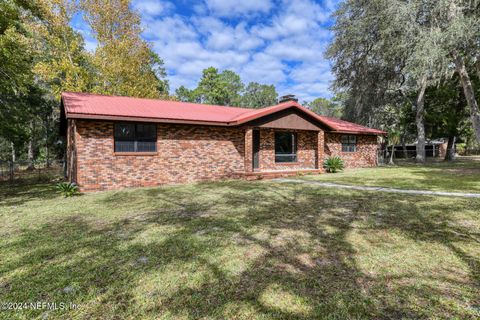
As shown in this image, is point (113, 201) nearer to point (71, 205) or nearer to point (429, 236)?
point (71, 205)

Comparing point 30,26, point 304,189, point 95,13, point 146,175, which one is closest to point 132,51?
point 95,13

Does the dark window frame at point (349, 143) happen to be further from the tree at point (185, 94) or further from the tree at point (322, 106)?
the tree at point (322, 106)

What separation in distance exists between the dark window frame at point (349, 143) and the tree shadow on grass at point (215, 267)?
12.8 m

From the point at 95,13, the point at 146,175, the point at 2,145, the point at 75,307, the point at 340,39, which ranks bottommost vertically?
the point at 75,307

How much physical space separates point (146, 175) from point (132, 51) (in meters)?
16.2

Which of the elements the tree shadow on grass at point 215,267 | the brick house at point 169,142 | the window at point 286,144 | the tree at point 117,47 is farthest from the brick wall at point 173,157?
the tree at point 117,47

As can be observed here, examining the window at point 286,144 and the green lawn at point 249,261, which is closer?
the green lawn at point 249,261

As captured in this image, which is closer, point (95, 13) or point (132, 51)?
point (95, 13)

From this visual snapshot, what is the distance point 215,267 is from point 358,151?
1819cm

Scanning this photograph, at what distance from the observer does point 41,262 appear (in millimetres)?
3703

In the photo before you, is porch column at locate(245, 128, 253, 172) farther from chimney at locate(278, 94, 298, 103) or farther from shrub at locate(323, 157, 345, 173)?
shrub at locate(323, 157, 345, 173)

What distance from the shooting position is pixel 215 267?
136 inches

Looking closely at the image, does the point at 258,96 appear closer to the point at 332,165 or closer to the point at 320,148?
the point at 320,148

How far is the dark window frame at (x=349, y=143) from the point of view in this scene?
18.4m
